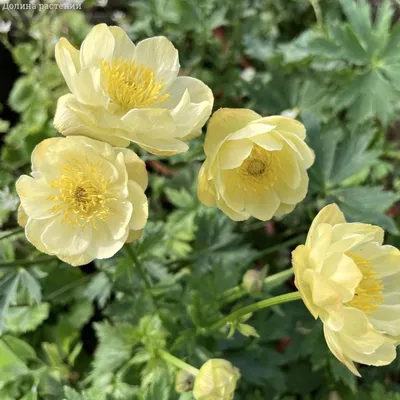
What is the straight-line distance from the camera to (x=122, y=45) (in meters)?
0.72

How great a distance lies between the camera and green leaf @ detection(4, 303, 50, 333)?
3.33 feet

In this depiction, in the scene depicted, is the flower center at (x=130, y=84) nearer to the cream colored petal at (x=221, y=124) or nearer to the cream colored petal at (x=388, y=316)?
the cream colored petal at (x=221, y=124)

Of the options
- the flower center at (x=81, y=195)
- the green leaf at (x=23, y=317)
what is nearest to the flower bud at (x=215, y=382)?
the flower center at (x=81, y=195)

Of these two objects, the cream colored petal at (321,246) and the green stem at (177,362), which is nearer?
the cream colored petal at (321,246)

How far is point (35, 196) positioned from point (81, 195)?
61 mm

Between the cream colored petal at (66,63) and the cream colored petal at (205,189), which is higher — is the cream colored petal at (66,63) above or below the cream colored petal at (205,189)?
above

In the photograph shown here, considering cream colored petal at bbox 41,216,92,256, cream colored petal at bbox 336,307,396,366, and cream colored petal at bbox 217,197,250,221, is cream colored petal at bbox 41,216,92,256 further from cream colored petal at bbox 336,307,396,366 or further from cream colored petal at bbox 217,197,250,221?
cream colored petal at bbox 336,307,396,366

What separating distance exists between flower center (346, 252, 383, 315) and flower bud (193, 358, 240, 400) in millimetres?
200

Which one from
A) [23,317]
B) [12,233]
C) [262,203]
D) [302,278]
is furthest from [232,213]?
[23,317]

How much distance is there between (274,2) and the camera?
5.05 ft

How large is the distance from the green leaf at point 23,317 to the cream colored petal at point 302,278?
2.05 feet

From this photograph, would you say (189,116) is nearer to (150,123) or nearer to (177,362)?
(150,123)

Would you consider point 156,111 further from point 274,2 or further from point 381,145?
point 274,2

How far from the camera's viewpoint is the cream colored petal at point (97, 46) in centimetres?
65
